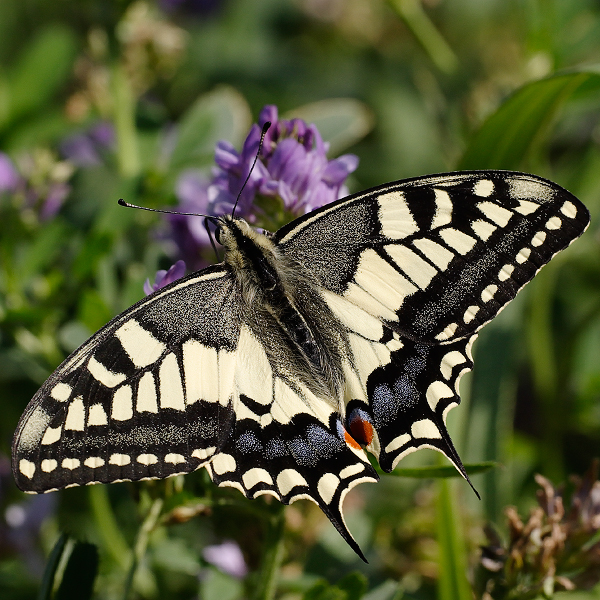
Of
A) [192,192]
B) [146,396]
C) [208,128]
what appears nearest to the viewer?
[146,396]

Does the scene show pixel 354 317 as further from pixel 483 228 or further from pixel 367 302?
pixel 483 228

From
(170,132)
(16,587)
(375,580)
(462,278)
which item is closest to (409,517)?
(375,580)

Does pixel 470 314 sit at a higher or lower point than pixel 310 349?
higher

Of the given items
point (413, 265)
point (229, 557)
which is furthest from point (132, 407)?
point (413, 265)

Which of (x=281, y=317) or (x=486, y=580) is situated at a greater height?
(x=281, y=317)

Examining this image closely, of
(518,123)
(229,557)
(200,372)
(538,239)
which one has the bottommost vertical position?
(229,557)

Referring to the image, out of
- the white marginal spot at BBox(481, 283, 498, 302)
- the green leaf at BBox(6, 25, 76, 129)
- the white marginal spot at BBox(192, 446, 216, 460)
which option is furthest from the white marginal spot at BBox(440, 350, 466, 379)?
the green leaf at BBox(6, 25, 76, 129)

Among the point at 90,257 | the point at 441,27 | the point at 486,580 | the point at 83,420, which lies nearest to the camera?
the point at 83,420

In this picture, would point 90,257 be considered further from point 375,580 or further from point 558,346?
point 558,346
